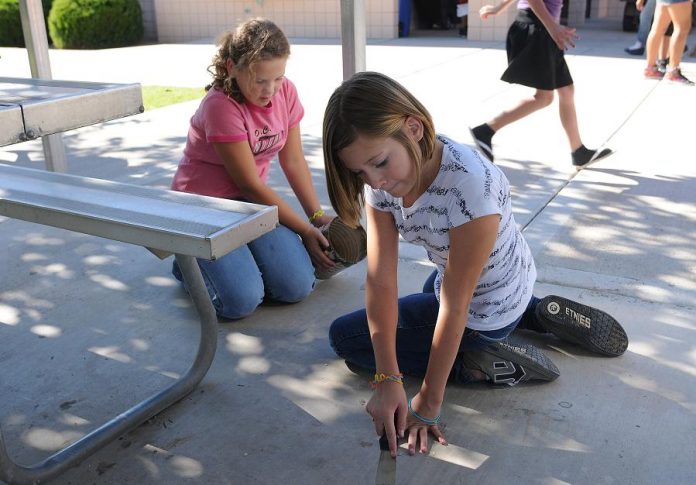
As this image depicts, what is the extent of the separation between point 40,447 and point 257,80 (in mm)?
1465

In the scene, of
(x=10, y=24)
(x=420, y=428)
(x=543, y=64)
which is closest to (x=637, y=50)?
(x=543, y=64)

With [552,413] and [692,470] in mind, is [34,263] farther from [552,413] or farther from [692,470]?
[692,470]

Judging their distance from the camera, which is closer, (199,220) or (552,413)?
(199,220)

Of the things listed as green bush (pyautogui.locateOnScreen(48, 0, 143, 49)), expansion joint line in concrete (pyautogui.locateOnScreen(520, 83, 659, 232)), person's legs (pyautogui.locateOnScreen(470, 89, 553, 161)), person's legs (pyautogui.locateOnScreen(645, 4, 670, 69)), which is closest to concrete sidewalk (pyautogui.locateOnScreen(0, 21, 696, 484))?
expansion joint line in concrete (pyautogui.locateOnScreen(520, 83, 659, 232))

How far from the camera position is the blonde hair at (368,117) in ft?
6.40

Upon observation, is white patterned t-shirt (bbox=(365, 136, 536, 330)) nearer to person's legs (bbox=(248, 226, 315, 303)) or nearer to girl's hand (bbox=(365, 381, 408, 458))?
girl's hand (bbox=(365, 381, 408, 458))

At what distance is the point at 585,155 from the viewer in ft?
16.2

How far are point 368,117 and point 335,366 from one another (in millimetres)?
1118

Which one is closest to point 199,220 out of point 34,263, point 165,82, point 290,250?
point 290,250

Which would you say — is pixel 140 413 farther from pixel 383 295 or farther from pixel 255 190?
pixel 255 190

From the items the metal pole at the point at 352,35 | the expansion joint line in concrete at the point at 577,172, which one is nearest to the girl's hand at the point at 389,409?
the metal pole at the point at 352,35

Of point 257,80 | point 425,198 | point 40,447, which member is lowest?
point 40,447

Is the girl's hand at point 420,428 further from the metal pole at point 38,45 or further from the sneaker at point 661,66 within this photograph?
the sneaker at point 661,66

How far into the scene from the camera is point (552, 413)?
2445 mm
